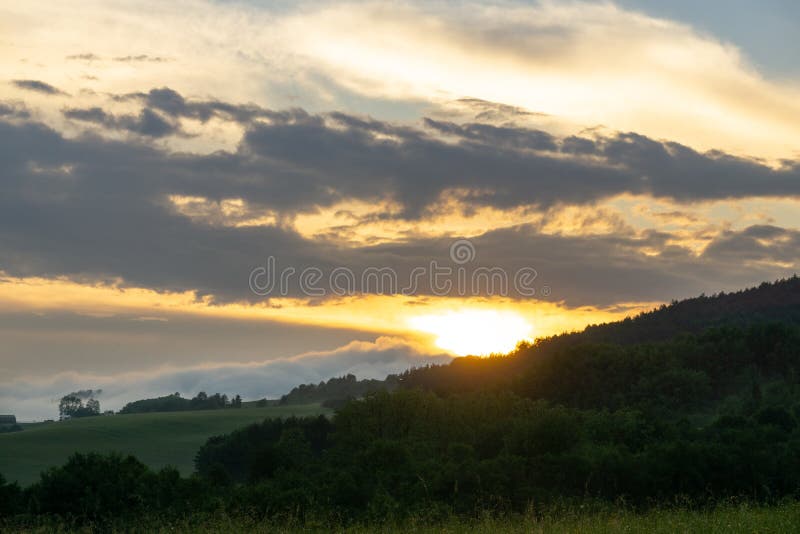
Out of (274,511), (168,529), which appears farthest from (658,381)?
(168,529)

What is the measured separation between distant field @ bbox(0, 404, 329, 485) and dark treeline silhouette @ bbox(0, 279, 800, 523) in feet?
77.7

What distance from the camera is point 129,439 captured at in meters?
133

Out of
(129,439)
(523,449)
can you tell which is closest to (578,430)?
(523,449)

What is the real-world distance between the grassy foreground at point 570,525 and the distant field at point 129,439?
7216 centimetres

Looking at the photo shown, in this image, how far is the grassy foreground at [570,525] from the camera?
22328mm

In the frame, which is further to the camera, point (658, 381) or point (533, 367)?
point (533, 367)

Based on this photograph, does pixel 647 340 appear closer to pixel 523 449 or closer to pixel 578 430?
pixel 578 430

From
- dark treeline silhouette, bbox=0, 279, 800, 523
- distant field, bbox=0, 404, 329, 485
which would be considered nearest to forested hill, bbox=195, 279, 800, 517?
dark treeline silhouette, bbox=0, 279, 800, 523

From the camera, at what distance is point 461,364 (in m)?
110

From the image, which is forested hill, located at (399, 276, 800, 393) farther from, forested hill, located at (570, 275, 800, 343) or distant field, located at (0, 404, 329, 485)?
distant field, located at (0, 404, 329, 485)

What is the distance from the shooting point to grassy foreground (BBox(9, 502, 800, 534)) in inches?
879

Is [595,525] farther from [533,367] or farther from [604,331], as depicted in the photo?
[604,331]

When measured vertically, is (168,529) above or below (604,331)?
below

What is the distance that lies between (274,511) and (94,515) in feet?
21.1
